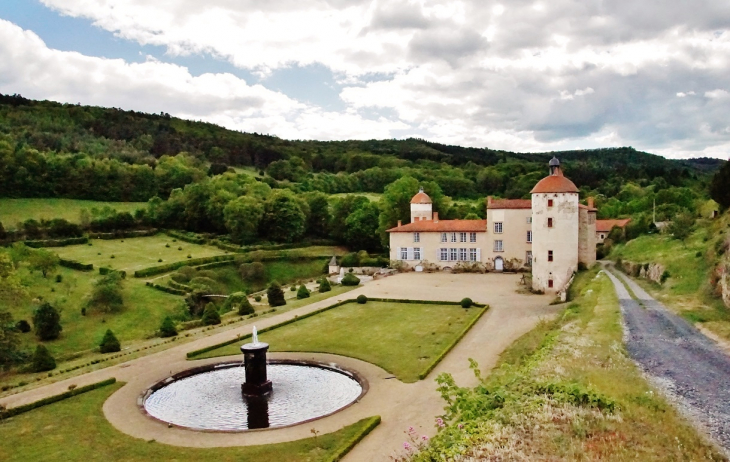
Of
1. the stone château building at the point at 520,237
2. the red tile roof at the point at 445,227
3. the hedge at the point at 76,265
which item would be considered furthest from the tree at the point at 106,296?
the stone château building at the point at 520,237

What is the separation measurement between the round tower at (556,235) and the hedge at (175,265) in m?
33.5

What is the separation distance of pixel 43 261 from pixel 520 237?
140 ft

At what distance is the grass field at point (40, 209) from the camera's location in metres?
67.4

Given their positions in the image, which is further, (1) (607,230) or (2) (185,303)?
(1) (607,230)

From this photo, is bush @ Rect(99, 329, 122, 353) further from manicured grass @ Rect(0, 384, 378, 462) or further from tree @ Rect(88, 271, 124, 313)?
→ tree @ Rect(88, 271, 124, 313)

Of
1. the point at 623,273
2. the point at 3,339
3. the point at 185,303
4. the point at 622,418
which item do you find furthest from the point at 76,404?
the point at 623,273

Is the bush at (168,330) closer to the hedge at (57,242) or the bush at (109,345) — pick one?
the bush at (109,345)

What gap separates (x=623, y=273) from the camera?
40.9 m

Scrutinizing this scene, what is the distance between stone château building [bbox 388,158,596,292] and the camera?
140 feet

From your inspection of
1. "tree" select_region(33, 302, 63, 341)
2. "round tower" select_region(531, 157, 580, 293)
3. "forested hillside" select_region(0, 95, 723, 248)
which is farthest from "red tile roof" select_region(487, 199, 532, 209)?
"tree" select_region(33, 302, 63, 341)

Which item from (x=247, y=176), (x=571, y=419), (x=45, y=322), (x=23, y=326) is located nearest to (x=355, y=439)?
(x=571, y=419)

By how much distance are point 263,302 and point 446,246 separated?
2127 cm

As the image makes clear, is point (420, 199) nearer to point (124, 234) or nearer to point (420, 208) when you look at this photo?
point (420, 208)

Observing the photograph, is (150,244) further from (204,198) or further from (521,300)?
(521,300)
